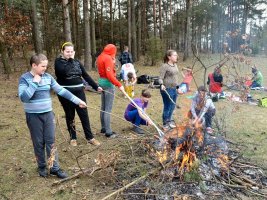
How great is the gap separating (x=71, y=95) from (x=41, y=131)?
69cm

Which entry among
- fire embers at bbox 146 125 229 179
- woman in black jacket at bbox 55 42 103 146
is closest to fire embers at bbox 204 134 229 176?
fire embers at bbox 146 125 229 179

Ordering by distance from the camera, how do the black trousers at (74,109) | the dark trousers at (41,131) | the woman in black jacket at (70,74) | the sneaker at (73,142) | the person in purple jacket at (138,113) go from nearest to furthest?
the dark trousers at (41,131) → the woman in black jacket at (70,74) → the black trousers at (74,109) → the sneaker at (73,142) → the person in purple jacket at (138,113)

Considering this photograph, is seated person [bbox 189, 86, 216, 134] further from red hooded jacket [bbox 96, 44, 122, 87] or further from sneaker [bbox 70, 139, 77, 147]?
sneaker [bbox 70, 139, 77, 147]

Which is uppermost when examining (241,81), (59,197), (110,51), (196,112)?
(110,51)

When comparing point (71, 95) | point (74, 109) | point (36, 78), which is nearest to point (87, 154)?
point (74, 109)

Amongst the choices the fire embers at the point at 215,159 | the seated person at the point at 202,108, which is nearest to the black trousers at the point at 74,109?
the seated person at the point at 202,108

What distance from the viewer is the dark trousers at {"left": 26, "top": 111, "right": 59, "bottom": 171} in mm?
4230

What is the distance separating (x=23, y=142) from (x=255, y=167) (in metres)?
4.17

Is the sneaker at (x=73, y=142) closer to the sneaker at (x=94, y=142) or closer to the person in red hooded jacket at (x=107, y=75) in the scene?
the sneaker at (x=94, y=142)

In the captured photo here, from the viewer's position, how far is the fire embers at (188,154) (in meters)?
4.25

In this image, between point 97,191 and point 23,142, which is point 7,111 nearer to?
point 23,142

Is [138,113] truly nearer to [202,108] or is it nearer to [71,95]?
[202,108]

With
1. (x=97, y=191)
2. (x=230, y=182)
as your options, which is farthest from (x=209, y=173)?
(x=97, y=191)

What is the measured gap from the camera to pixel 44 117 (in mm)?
4277
